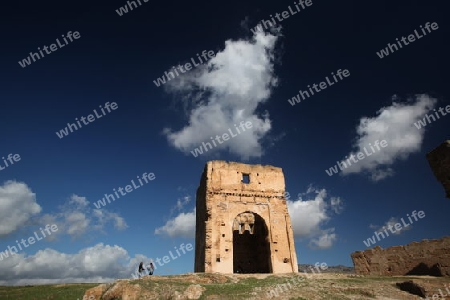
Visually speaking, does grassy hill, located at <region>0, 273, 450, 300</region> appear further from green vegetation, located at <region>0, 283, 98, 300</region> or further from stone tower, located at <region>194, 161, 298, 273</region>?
stone tower, located at <region>194, 161, 298, 273</region>

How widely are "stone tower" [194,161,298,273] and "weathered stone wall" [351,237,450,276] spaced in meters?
5.03

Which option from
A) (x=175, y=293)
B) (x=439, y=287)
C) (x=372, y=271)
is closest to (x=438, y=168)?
(x=439, y=287)

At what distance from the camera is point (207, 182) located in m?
22.4

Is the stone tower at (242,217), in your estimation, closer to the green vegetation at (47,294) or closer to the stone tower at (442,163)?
the green vegetation at (47,294)

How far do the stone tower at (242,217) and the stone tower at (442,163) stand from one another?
12.5 metres

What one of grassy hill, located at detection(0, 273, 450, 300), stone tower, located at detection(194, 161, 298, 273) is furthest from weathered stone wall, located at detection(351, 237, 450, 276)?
grassy hill, located at detection(0, 273, 450, 300)

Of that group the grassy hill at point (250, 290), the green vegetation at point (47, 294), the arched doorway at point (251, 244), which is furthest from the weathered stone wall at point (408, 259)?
the green vegetation at point (47, 294)

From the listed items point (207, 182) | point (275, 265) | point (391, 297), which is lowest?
point (391, 297)

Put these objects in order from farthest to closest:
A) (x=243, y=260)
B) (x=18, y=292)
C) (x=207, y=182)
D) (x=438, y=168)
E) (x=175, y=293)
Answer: (x=243, y=260) → (x=207, y=182) → (x=18, y=292) → (x=175, y=293) → (x=438, y=168)

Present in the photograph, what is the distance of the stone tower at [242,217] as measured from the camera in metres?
20.4

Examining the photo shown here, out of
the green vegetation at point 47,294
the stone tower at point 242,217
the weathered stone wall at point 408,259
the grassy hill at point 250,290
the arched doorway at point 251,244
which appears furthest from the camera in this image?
the arched doorway at point 251,244

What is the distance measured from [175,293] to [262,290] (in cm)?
370

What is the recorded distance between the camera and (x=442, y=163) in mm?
10750

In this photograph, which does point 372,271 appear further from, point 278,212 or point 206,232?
point 206,232
